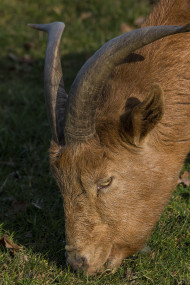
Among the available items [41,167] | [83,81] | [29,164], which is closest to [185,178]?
[41,167]

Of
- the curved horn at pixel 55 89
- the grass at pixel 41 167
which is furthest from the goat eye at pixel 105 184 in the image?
the grass at pixel 41 167

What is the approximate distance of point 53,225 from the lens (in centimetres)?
501

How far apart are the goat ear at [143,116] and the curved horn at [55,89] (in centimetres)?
61

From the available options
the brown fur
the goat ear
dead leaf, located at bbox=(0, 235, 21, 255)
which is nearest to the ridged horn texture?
the brown fur

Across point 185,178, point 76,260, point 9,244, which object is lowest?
point 9,244

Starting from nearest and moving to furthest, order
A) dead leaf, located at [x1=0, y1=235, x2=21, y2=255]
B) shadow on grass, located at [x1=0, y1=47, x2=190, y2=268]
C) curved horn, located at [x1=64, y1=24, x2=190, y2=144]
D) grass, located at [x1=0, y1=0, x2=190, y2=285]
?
curved horn, located at [x1=64, y1=24, x2=190, y2=144] < grass, located at [x1=0, y1=0, x2=190, y2=285] < dead leaf, located at [x1=0, y1=235, x2=21, y2=255] < shadow on grass, located at [x1=0, y1=47, x2=190, y2=268]

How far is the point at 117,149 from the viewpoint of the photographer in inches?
159

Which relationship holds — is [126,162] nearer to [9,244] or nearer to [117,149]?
[117,149]

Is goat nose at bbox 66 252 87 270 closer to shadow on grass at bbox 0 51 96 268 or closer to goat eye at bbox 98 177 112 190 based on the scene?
shadow on grass at bbox 0 51 96 268

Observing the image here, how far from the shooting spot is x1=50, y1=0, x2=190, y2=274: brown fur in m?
4.00

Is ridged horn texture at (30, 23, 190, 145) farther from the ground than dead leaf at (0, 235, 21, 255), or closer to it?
farther from the ground

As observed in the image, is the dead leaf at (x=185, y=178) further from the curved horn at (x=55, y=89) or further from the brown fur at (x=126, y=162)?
the curved horn at (x=55, y=89)

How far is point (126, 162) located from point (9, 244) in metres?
1.56

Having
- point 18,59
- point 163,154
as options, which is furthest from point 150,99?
point 18,59
